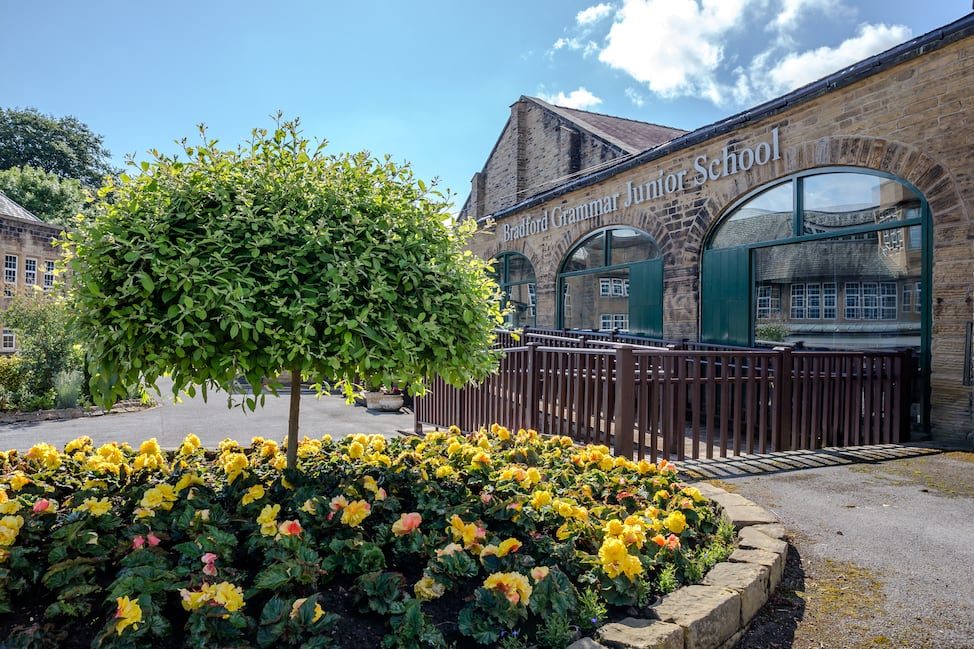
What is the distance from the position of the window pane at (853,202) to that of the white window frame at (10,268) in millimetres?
34465

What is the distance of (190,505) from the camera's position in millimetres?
2717

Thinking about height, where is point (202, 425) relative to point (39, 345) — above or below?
below

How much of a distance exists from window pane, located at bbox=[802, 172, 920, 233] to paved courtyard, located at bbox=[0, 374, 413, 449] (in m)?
7.00

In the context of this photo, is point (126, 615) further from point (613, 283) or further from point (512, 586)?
point (613, 283)

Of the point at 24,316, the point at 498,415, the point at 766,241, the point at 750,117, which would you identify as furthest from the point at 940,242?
the point at 24,316

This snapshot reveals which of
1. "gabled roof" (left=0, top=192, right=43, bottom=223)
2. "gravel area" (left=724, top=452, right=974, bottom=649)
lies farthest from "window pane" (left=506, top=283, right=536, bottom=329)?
"gabled roof" (left=0, top=192, right=43, bottom=223)

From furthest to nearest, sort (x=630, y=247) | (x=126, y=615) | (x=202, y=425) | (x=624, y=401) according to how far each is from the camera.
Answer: (x=630, y=247) < (x=202, y=425) < (x=624, y=401) < (x=126, y=615)

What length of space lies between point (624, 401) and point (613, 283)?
7.84 m

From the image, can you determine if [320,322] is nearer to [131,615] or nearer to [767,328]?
[131,615]

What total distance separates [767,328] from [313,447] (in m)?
7.99

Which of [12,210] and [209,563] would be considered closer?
[209,563]

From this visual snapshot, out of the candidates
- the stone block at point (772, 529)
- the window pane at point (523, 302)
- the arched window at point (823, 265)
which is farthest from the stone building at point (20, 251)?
the stone block at point (772, 529)

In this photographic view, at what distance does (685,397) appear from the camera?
5613 mm

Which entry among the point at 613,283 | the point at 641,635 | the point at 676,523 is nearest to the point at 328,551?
the point at 641,635
